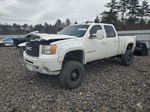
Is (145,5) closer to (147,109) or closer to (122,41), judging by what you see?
(122,41)

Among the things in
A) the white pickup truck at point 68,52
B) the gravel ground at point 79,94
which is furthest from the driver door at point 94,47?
the gravel ground at point 79,94

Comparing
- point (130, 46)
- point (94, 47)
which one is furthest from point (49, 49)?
point (130, 46)

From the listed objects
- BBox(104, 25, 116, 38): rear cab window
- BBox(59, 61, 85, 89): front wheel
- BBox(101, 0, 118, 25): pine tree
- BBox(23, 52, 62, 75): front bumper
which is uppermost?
BBox(101, 0, 118, 25): pine tree

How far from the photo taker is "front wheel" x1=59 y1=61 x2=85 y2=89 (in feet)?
12.7

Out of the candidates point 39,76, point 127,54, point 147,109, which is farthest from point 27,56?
point 127,54

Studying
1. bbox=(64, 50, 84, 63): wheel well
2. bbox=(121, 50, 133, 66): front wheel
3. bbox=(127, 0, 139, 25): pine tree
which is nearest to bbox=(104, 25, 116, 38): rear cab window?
bbox=(121, 50, 133, 66): front wheel

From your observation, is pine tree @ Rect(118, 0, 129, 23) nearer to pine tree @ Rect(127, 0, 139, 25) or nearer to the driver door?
pine tree @ Rect(127, 0, 139, 25)

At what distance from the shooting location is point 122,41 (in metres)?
6.31

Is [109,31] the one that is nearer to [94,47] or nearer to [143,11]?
[94,47]

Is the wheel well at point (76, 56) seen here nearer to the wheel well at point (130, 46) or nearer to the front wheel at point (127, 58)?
the front wheel at point (127, 58)

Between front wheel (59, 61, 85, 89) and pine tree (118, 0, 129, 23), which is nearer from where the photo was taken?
front wheel (59, 61, 85, 89)

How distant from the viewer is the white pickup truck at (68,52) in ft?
12.0

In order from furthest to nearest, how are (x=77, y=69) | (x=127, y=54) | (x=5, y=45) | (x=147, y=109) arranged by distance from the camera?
(x=5, y=45)
(x=127, y=54)
(x=77, y=69)
(x=147, y=109)

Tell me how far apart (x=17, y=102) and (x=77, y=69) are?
1.79 metres
